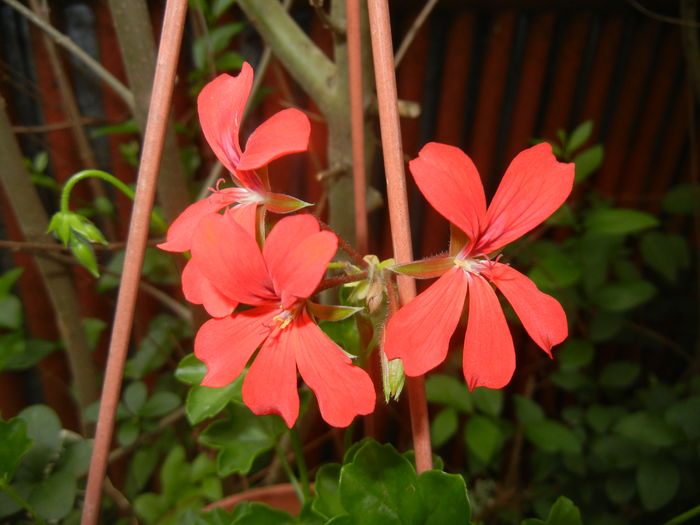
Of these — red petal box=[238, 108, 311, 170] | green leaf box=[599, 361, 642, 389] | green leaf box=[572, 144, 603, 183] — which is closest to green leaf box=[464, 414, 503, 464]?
green leaf box=[599, 361, 642, 389]

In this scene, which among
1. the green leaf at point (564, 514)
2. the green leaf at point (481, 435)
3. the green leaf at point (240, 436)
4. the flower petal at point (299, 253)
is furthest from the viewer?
the green leaf at point (481, 435)

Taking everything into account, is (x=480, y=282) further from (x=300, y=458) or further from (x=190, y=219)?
(x=300, y=458)

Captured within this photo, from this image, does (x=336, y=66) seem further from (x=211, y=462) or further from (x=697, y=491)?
(x=697, y=491)

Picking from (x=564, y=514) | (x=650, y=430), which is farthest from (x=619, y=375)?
(x=564, y=514)

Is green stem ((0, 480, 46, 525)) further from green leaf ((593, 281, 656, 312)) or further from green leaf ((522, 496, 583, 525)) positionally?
green leaf ((593, 281, 656, 312))

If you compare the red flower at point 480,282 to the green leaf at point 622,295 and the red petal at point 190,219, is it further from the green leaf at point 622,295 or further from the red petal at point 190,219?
the green leaf at point 622,295

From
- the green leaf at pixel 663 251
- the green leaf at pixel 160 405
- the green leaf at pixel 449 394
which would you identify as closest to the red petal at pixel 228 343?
the green leaf at pixel 160 405
